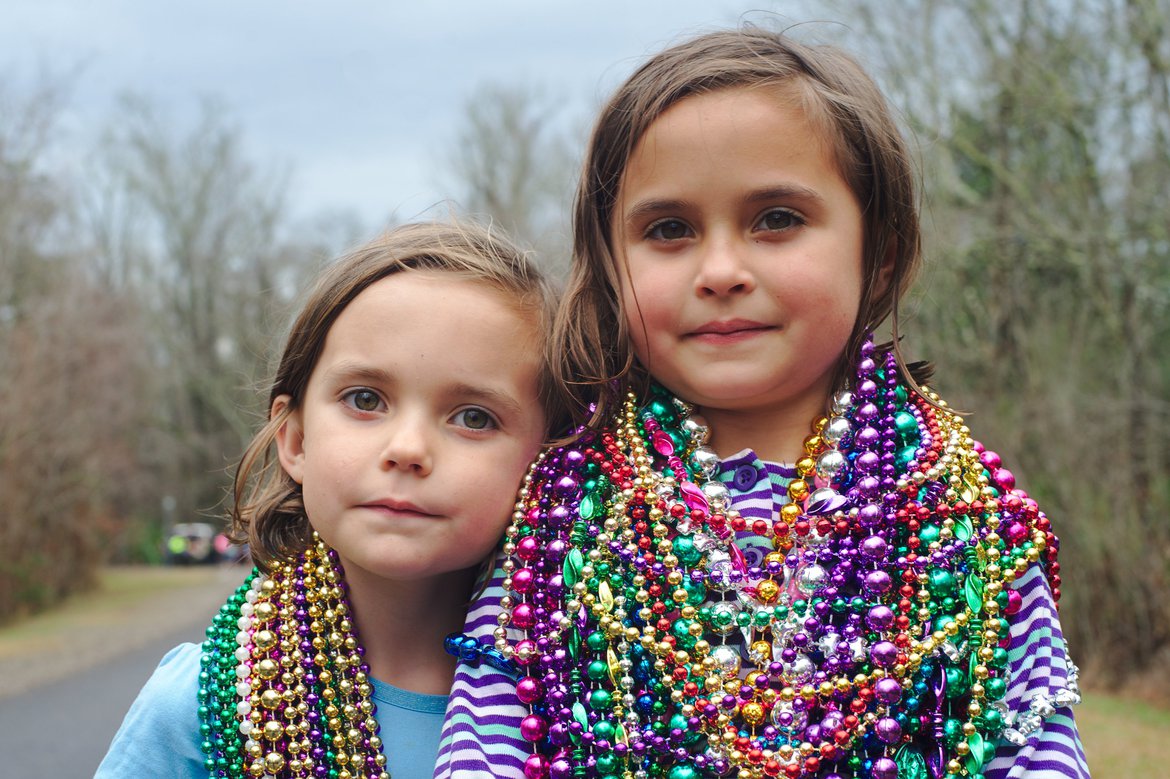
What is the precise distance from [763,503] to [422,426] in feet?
2.05

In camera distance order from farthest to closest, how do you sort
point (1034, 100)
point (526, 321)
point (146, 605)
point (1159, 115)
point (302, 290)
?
point (146, 605) < point (1034, 100) < point (1159, 115) < point (302, 290) < point (526, 321)

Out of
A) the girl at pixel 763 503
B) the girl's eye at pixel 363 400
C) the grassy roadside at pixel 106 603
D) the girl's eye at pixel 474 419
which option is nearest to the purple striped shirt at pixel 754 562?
the girl at pixel 763 503

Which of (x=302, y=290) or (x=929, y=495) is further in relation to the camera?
(x=302, y=290)

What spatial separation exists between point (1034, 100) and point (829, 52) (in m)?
9.49

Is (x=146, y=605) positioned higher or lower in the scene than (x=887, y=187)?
lower

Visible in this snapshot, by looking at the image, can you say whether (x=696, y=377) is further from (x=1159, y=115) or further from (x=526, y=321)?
(x=1159, y=115)

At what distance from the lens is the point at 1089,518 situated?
377 inches

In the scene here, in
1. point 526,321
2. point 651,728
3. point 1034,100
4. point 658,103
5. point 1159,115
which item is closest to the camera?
point 651,728

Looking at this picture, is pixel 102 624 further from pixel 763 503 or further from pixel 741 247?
pixel 741 247

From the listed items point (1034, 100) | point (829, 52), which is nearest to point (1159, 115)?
point (1034, 100)

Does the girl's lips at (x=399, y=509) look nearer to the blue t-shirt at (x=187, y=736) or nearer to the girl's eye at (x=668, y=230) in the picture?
the blue t-shirt at (x=187, y=736)

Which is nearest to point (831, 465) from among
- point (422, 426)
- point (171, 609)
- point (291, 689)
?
point (422, 426)

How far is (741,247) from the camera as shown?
6.19 feet

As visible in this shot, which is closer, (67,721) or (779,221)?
(779,221)
